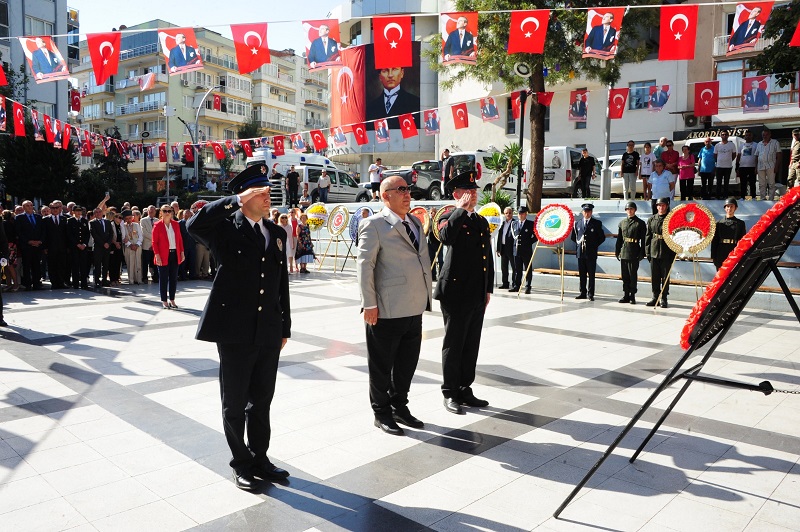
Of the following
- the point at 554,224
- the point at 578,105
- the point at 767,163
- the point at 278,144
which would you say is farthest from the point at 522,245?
the point at 278,144

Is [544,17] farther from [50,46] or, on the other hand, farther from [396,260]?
[50,46]

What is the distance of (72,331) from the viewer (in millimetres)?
9422

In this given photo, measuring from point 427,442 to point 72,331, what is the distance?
680cm

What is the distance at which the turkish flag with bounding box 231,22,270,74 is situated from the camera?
11.8 m

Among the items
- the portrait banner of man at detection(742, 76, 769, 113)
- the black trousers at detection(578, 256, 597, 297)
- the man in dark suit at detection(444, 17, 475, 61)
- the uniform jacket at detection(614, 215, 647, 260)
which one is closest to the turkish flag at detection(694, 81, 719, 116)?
the portrait banner of man at detection(742, 76, 769, 113)

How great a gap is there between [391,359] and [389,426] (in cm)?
52

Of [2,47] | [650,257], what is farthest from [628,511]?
[2,47]

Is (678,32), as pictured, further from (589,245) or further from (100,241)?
(100,241)

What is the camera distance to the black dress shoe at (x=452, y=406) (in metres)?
5.60

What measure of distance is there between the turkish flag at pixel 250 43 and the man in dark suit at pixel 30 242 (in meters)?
6.09

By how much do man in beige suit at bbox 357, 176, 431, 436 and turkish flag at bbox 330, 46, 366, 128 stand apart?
4219cm

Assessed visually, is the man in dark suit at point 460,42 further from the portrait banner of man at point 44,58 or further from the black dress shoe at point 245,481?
the black dress shoe at point 245,481

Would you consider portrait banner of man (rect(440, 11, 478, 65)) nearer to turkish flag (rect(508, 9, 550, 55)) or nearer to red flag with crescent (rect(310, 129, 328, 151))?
turkish flag (rect(508, 9, 550, 55))

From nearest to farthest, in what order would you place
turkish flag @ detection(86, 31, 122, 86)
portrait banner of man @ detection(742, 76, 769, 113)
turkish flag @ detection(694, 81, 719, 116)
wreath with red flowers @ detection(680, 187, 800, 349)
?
wreath with red flowers @ detection(680, 187, 800, 349) < turkish flag @ detection(86, 31, 122, 86) < portrait banner of man @ detection(742, 76, 769, 113) < turkish flag @ detection(694, 81, 719, 116)
